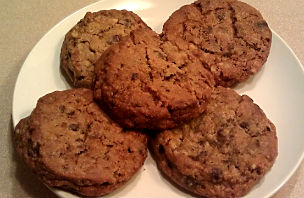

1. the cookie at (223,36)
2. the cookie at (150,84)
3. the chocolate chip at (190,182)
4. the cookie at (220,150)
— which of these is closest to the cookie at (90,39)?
the cookie at (150,84)

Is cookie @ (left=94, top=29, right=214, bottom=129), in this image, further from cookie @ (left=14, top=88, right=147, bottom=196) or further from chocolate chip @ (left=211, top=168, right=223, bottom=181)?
chocolate chip @ (left=211, top=168, right=223, bottom=181)

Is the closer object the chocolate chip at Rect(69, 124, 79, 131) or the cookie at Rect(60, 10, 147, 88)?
the chocolate chip at Rect(69, 124, 79, 131)

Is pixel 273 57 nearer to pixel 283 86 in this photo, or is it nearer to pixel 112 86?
pixel 283 86

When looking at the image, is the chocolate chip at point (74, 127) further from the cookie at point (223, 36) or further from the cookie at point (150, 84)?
the cookie at point (223, 36)

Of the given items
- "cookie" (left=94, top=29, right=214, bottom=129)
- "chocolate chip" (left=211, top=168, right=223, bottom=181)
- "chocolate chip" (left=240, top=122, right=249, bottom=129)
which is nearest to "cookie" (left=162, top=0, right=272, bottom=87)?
"cookie" (left=94, top=29, right=214, bottom=129)

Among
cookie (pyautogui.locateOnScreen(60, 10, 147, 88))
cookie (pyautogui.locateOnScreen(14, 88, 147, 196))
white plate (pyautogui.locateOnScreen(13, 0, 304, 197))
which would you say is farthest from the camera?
cookie (pyautogui.locateOnScreen(60, 10, 147, 88))

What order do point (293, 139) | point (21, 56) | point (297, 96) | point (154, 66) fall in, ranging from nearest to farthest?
point (154, 66), point (293, 139), point (297, 96), point (21, 56)

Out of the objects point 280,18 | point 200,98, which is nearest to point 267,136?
point 200,98
